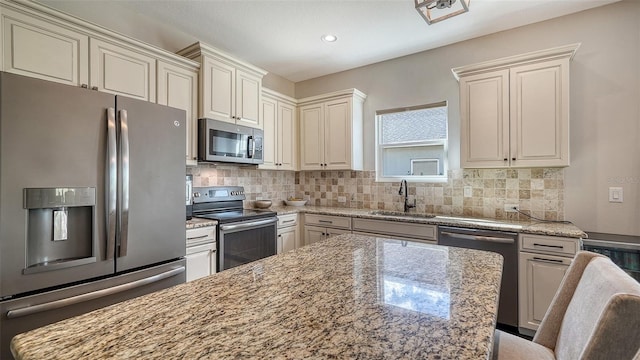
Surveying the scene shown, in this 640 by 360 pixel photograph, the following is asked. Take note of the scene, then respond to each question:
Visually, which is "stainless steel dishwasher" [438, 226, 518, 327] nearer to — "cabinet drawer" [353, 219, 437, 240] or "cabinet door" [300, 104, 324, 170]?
"cabinet drawer" [353, 219, 437, 240]

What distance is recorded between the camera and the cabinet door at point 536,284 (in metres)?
2.16

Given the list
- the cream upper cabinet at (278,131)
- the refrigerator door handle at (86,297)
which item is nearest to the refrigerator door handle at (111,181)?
the refrigerator door handle at (86,297)

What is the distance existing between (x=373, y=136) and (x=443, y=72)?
1.05 meters

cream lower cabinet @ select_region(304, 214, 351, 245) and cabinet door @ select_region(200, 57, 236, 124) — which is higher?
cabinet door @ select_region(200, 57, 236, 124)

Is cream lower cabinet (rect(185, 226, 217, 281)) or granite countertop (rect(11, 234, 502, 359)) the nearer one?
granite countertop (rect(11, 234, 502, 359))

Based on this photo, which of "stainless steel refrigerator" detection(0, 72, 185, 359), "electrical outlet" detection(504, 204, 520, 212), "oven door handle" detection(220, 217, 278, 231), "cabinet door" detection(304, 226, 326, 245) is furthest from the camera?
"cabinet door" detection(304, 226, 326, 245)

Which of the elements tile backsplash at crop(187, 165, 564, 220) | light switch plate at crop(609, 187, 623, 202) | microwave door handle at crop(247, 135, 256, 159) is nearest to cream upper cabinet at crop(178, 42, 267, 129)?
microwave door handle at crop(247, 135, 256, 159)

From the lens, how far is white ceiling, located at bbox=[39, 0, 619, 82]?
8.04ft

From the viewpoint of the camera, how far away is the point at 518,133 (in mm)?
2518

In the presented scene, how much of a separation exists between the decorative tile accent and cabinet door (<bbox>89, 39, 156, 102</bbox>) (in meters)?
2.34

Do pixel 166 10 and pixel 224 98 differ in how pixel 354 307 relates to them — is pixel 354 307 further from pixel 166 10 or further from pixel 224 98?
pixel 166 10

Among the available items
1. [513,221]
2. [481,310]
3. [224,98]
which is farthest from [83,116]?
[513,221]

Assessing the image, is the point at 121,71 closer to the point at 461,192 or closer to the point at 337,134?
the point at 337,134

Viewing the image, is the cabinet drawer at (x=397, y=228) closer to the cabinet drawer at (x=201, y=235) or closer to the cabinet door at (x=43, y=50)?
the cabinet drawer at (x=201, y=235)
